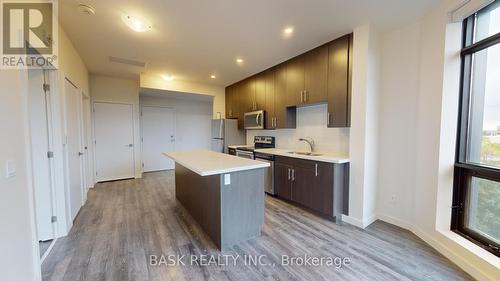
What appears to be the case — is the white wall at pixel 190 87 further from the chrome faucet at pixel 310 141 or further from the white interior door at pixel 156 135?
the chrome faucet at pixel 310 141

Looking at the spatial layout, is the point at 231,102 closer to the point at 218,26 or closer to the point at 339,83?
the point at 218,26

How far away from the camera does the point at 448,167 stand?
2.09 meters

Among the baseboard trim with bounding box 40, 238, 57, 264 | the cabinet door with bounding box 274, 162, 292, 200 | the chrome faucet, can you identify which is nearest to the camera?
the baseboard trim with bounding box 40, 238, 57, 264

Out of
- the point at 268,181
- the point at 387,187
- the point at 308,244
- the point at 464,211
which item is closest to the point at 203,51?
the point at 268,181

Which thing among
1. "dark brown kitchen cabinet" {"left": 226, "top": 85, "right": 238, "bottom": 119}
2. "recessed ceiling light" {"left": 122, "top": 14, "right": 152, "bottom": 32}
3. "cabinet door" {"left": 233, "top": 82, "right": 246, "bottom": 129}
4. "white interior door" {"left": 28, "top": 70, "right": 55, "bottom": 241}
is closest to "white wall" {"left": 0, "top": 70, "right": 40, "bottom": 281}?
"white interior door" {"left": 28, "top": 70, "right": 55, "bottom": 241}

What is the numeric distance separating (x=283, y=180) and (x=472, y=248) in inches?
85.4

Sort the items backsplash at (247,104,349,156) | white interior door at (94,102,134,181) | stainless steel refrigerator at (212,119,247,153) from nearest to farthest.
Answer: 1. backsplash at (247,104,349,156)
2. white interior door at (94,102,134,181)
3. stainless steel refrigerator at (212,119,247,153)

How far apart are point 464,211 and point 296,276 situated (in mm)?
1872

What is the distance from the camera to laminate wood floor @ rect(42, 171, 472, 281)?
5.66 ft

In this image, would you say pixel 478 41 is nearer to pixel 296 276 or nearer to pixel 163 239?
pixel 296 276

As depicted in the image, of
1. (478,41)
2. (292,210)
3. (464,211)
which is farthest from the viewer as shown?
(292,210)

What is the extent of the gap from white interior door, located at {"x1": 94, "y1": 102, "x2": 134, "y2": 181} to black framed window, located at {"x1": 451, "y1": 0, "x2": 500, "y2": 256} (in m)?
5.95

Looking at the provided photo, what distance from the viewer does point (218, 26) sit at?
2467 mm

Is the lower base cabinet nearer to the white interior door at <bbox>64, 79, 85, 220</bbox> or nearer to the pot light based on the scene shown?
the white interior door at <bbox>64, 79, 85, 220</bbox>
